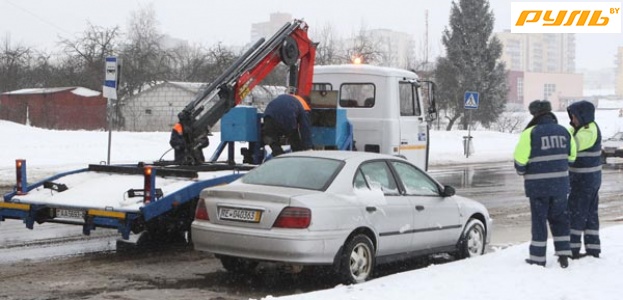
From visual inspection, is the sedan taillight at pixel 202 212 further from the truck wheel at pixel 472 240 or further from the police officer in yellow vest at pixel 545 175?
the police officer in yellow vest at pixel 545 175

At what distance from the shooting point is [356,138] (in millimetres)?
13156

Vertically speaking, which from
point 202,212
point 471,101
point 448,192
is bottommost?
point 202,212

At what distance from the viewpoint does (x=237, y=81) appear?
1254cm

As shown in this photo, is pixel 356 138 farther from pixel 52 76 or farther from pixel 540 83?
pixel 540 83

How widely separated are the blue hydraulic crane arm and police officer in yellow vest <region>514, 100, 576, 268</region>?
17.5 ft

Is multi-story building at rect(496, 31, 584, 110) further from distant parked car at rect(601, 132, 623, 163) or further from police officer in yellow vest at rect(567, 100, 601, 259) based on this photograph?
police officer in yellow vest at rect(567, 100, 601, 259)

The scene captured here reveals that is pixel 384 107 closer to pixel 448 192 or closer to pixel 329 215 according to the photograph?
pixel 448 192

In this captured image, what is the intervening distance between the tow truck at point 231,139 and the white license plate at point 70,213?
1cm

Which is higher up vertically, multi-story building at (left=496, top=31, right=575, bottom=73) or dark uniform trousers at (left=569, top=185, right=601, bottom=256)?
multi-story building at (left=496, top=31, right=575, bottom=73)

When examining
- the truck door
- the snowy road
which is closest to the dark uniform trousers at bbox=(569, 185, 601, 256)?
the snowy road

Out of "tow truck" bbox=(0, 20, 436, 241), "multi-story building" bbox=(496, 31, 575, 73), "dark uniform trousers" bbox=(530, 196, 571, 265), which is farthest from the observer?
"multi-story building" bbox=(496, 31, 575, 73)

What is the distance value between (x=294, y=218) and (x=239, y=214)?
2.00 feet

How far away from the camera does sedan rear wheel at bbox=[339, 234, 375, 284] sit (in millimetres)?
7605

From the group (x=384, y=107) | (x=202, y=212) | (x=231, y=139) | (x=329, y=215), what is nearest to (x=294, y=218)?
(x=329, y=215)
